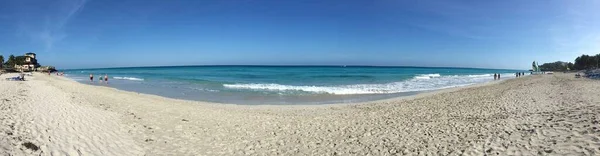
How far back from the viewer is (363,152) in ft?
24.9

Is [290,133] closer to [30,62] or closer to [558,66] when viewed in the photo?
[30,62]

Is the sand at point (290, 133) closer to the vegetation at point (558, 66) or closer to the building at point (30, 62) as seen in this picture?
the building at point (30, 62)

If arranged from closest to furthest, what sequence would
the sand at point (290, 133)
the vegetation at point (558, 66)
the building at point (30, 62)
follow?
the sand at point (290, 133) → the building at point (30, 62) → the vegetation at point (558, 66)

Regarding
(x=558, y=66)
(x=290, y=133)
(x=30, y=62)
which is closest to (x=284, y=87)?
(x=290, y=133)

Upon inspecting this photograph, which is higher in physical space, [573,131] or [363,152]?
[573,131]

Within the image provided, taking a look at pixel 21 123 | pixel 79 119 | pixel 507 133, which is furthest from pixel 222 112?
pixel 507 133

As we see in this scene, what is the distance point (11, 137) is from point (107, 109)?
6.63 metres

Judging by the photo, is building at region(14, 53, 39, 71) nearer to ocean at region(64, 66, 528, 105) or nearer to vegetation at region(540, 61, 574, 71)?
ocean at region(64, 66, 528, 105)

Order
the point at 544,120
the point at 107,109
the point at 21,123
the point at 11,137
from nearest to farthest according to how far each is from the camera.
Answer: the point at 11,137, the point at 21,123, the point at 544,120, the point at 107,109

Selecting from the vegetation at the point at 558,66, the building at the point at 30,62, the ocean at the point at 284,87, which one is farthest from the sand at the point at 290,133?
the vegetation at the point at 558,66

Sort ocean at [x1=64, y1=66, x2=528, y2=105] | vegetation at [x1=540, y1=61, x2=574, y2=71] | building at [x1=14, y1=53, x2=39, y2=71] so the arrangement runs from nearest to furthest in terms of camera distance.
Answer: ocean at [x1=64, y1=66, x2=528, y2=105]
building at [x1=14, y1=53, x2=39, y2=71]
vegetation at [x1=540, y1=61, x2=574, y2=71]

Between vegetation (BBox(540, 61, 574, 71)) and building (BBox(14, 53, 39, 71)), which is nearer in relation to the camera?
building (BBox(14, 53, 39, 71))

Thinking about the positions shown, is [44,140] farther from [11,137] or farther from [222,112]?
[222,112]

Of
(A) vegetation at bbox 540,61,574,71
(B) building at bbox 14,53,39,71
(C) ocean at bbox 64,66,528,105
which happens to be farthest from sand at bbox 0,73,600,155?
(A) vegetation at bbox 540,61,574,71
